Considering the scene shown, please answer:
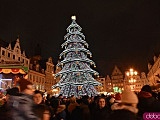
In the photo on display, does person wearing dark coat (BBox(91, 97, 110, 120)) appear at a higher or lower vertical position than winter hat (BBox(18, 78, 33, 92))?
lower

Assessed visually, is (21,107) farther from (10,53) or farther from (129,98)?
(10,53)

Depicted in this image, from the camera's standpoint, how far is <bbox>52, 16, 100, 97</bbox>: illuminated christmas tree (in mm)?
27516

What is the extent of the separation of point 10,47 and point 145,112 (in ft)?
137

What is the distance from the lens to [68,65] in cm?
2864

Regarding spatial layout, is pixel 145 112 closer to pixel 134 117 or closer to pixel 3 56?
pixel 134 117

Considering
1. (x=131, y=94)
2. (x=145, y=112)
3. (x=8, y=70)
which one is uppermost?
(x=8, y=70)

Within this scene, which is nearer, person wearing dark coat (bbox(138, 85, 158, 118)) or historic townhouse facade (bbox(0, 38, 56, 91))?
person wearing dark coat (bbox(138, 85, 158, 118))

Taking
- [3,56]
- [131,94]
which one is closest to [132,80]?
[131,94]

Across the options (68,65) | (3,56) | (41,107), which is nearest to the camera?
(41,107)

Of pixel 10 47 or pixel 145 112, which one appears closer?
pixel 145 112

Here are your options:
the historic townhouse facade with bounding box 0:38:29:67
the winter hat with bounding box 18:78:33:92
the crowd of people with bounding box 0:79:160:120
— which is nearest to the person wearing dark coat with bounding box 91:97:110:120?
the crowd of people with bounding box 0:79:160:120

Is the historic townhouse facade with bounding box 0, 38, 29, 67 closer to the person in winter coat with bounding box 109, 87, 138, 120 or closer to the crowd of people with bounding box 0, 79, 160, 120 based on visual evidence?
the crowd of people with bounding box 0, 79, 160, 120

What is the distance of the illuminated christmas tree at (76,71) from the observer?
90.3ft

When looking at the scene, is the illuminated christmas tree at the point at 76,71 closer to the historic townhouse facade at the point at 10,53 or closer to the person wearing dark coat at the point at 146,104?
the historic townhouse facade at the point at 10,53
